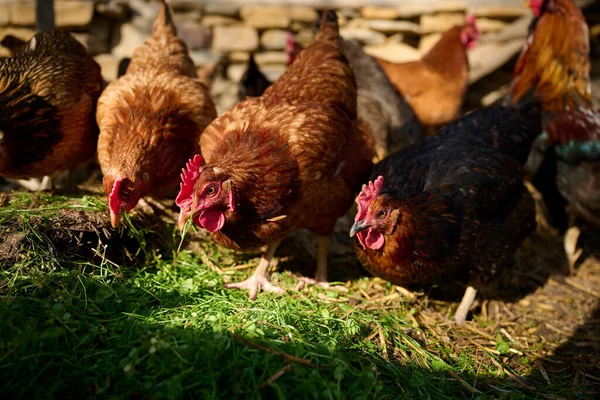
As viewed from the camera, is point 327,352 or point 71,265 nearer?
point 327,352

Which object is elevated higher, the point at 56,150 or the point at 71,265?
the point at 56,150

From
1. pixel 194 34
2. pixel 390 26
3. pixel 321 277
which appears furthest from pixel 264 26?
pixel 321 277

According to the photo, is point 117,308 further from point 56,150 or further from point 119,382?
point 56,150

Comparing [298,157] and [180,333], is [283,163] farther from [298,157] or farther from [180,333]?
[180,333]

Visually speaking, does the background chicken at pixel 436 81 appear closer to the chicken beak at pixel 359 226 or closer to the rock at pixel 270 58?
the rock at pixel 270 58

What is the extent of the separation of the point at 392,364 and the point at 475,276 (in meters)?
0.93

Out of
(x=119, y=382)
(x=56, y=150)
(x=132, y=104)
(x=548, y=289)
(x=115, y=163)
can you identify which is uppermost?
(x=132, y=104)

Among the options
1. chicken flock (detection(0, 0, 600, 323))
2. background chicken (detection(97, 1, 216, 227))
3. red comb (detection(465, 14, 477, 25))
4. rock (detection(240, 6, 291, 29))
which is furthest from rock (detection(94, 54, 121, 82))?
red comb (detection(465, 14, 477, 25))

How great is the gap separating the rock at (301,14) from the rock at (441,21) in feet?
4.85

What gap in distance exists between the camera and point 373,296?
2883 mm

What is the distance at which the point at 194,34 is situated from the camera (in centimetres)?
490

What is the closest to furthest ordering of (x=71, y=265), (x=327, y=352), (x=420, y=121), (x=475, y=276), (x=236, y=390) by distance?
(x=236, y=390) → (x=327, y=352) → (x=71, y=265) → (x=475, y=276) → (x=420, y=121)

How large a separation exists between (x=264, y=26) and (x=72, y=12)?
2027mm

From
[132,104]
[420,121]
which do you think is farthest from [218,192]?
[420,121]
